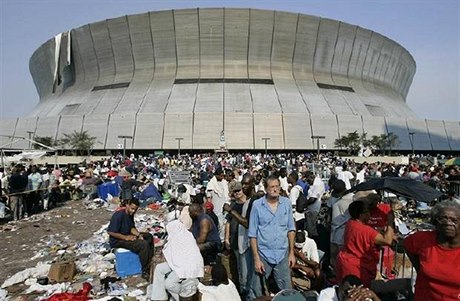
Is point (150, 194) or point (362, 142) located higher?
point (362, 142)

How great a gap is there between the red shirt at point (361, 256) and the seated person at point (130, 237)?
3520mm

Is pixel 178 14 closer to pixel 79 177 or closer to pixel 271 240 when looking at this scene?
pixel 79 177

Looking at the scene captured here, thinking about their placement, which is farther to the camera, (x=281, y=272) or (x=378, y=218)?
(x=378, y=218)

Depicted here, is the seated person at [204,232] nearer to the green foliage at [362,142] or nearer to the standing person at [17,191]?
the standing person at [17,191]

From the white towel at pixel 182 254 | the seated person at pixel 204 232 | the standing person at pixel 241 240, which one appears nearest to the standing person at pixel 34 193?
the seated person at pixel 204 232

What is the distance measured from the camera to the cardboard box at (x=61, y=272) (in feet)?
20.1

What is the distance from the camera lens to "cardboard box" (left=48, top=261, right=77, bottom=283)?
20.1 feet

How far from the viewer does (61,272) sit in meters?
6.17

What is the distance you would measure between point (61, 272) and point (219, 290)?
10.2 feet

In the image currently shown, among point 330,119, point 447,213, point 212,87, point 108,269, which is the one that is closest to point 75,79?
point 212,87

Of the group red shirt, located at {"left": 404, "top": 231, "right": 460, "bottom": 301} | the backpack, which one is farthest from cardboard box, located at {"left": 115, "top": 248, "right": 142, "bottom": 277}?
red shirt, located at {"left": 404, "top": 231, "right": 460, "bottom": 301}

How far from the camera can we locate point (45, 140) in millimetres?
44938

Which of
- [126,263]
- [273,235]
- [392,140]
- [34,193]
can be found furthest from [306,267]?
[392,140]

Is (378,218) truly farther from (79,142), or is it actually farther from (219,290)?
(79,142)
